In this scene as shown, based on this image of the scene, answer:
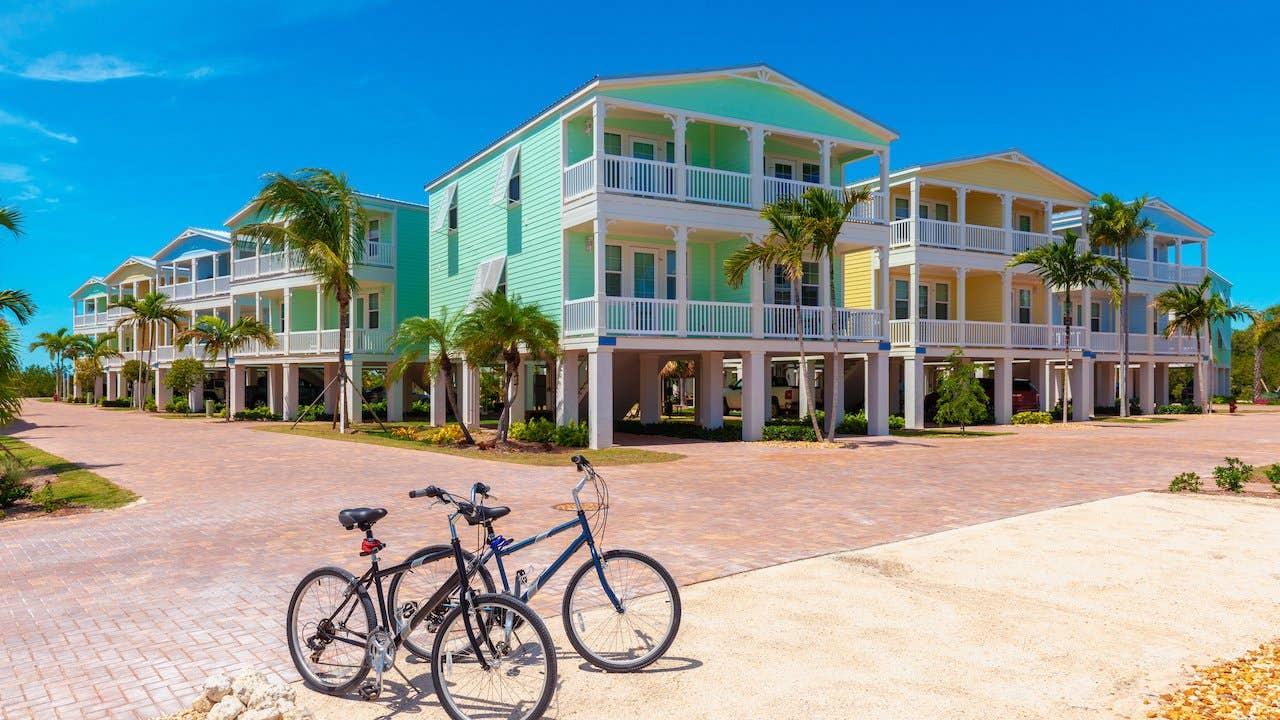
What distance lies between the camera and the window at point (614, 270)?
23.9 metres

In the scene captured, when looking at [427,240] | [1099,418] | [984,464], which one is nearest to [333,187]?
[427,240]

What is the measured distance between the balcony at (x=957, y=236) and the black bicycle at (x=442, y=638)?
91.3ft

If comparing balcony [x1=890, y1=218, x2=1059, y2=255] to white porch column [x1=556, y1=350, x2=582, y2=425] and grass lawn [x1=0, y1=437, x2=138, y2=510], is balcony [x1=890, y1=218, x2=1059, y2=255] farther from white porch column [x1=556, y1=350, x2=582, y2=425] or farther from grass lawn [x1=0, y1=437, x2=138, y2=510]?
grass lawn [x1=0, y1=437, x2=138, y2=510]

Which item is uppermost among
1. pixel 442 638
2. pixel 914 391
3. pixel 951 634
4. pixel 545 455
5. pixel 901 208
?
pixel 901 208

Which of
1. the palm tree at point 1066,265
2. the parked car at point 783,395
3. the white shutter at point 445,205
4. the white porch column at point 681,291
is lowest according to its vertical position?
the parked car at point 783,395

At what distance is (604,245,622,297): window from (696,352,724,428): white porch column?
326cm

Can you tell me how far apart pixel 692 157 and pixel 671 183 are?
2.75m

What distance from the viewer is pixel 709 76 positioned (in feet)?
74.7

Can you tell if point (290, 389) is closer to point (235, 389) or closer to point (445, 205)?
point (235, 389)

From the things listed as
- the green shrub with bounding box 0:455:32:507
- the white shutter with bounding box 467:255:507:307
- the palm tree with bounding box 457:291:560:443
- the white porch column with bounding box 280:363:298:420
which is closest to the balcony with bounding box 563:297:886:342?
the palm tree with bounding box 457:291:560:443

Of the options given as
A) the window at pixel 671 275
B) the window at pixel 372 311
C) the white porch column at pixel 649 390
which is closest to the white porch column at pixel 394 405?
the window at pixel 372 311

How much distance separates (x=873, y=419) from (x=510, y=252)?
40.4ft

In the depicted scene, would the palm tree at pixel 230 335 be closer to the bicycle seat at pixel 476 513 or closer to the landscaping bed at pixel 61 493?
the landscaping bed at pixel 61 493

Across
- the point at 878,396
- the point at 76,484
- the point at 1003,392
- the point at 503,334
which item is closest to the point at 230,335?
the point at 503,334
